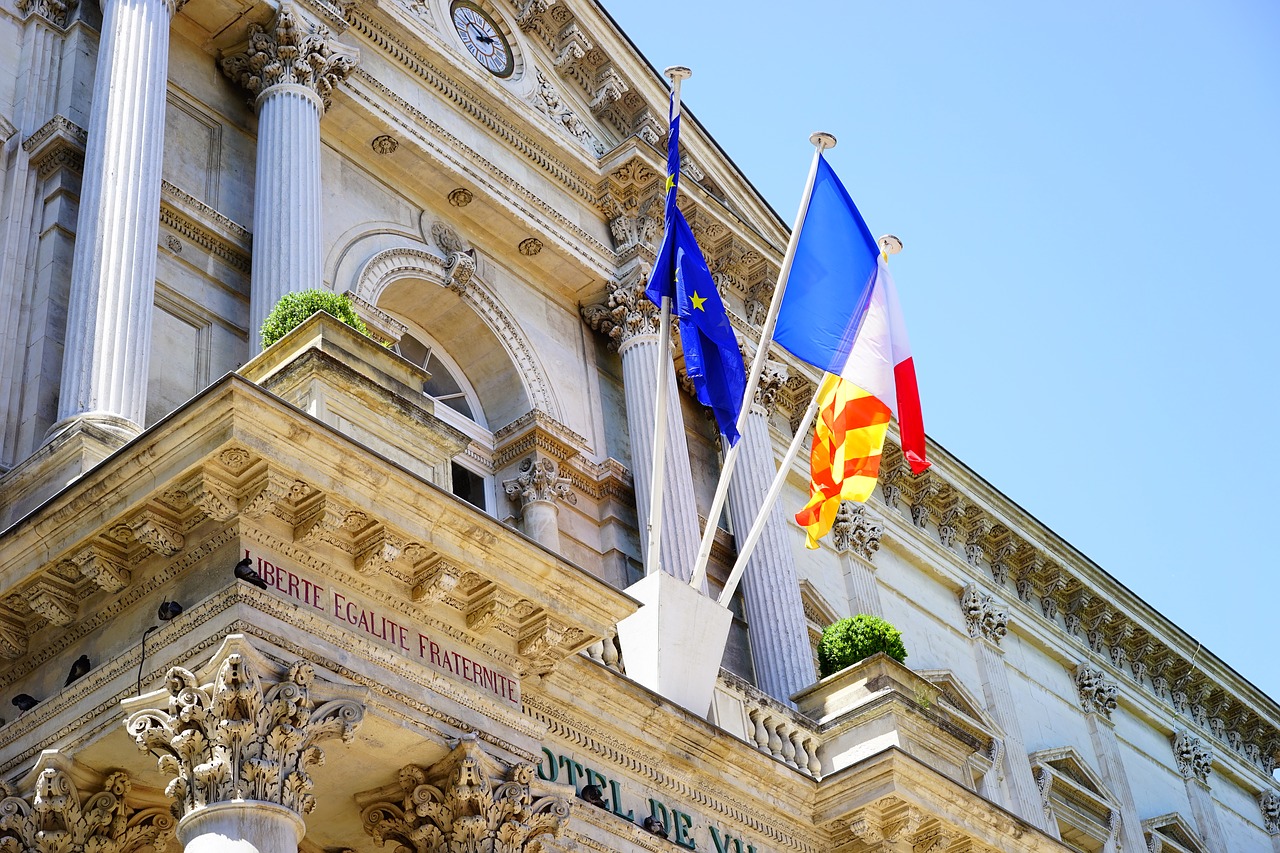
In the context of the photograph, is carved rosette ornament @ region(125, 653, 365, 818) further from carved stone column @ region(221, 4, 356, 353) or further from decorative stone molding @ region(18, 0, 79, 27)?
decorative stone molding @ region(18, 0, 79, 27)

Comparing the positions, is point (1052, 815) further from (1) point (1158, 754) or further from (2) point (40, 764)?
(2) point (40, 764)

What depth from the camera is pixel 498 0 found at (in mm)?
22422

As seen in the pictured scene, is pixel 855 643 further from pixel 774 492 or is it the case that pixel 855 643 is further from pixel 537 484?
pixel 537 484

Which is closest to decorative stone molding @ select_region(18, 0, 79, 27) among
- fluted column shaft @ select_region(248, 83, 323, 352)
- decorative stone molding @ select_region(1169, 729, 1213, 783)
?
fluted column shaft @ select_region(248, 83, 323, 352)

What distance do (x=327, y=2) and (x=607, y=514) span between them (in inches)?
260

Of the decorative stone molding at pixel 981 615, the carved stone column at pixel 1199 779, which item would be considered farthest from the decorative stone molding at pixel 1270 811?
the decorative stone molding at pixel 981 615

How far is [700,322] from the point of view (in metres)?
17.0

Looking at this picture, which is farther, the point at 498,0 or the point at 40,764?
the point at 498,0

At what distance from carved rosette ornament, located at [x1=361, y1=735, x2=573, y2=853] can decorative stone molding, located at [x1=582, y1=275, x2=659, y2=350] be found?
34.1ft

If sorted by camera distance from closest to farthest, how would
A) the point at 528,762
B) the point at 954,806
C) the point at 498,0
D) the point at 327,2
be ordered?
Result: the point at 528,762
the point at 954,806
the point at 327,2
the point at 498,0

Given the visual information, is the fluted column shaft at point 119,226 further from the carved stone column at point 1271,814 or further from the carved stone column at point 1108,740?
the carved stone column at point 1271,814

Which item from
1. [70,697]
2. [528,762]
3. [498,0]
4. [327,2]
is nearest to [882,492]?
[498,0]

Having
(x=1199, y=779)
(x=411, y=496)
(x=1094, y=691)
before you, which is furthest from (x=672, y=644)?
(x=1199, y=779)

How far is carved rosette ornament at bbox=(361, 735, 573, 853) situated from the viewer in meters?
10.9
